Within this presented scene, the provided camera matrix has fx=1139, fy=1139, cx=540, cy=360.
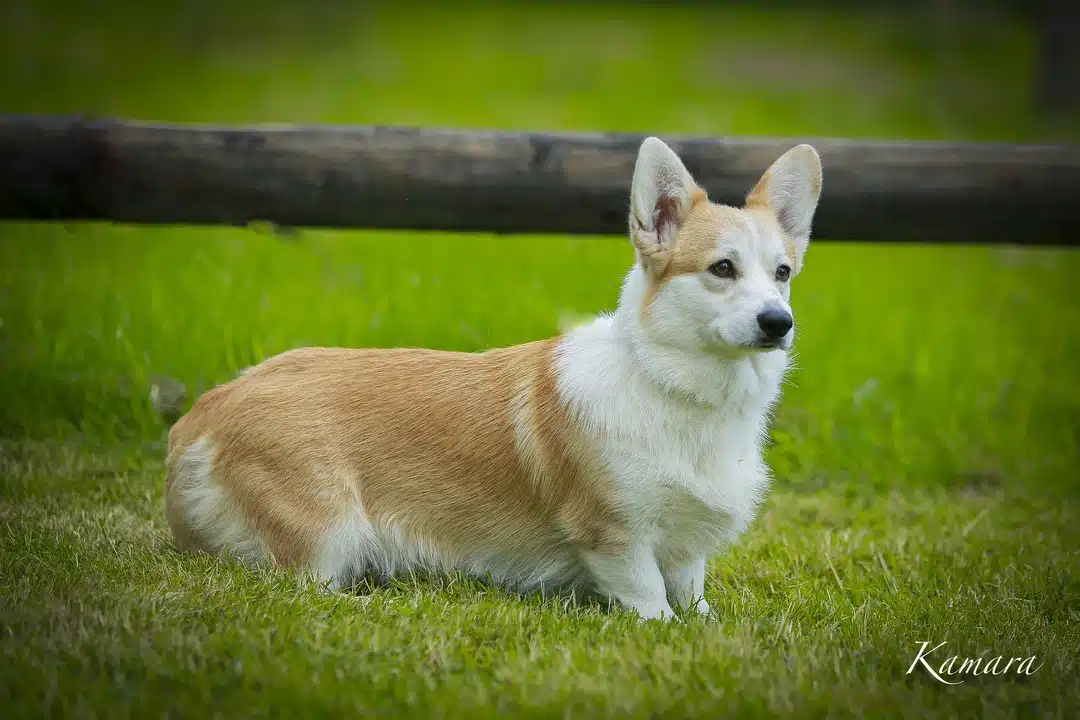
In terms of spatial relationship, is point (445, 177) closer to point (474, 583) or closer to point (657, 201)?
point (657, 201)

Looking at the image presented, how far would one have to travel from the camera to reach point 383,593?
3574 mm

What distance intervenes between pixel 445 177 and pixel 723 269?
198cm

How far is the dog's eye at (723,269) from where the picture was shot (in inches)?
133

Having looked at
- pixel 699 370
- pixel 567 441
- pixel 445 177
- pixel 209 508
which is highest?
pixel 445 177

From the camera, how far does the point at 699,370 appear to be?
11.3 ft

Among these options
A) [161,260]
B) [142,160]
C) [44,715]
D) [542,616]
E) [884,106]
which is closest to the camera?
[44,715]

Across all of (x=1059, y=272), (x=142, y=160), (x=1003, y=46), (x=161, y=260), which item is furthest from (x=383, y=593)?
(x=1003, y=46)

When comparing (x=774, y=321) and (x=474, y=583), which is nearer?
(x=774, y=321)

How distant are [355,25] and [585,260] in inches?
453

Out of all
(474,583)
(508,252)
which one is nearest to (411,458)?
(474,583)

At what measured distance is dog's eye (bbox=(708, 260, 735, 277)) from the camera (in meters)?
3.38

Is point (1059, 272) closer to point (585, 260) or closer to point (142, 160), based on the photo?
point (585, 260)

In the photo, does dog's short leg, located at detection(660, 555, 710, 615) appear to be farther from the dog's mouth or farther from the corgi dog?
the dog's mouth

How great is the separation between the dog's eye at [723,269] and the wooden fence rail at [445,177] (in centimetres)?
174
